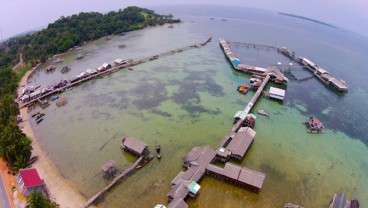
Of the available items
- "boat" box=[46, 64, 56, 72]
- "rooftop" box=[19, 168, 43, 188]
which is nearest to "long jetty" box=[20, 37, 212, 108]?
"boat" box=[46, 64, 56, 72]

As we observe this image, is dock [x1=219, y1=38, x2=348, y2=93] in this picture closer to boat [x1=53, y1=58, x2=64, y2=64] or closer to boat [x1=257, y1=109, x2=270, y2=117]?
boat [x1=257, y1=109, x2=270, y2=117]

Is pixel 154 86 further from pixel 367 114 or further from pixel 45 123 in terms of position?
pixel 367 114

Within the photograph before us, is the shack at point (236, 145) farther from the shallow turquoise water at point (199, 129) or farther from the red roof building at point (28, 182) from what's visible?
the red roof building at point (28, 182)

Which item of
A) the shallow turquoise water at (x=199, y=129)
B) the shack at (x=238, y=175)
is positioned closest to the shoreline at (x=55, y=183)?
the shallow turquoise water at (x=199, y=129)

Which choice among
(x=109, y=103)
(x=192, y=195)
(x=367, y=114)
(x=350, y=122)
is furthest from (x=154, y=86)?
(x=367, y=114)

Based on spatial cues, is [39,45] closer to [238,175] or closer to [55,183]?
[55,183]

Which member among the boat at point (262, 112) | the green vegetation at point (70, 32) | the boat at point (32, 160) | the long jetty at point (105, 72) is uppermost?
the green vegetation at point (70, 32)

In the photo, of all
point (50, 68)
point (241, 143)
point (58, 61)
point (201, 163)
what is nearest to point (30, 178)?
point (201, 163)
